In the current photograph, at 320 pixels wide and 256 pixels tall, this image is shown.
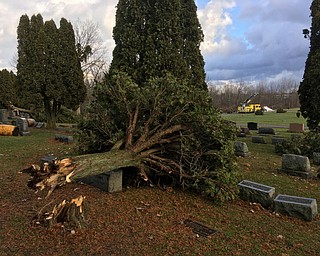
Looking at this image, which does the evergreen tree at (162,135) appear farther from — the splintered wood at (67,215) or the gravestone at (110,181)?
the splintered wood at (67,215)

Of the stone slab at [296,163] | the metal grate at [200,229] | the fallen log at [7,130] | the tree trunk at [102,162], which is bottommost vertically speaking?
the metal grate at [200,229]

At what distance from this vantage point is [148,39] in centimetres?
932

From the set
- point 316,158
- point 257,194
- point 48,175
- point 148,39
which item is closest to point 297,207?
point 257,194

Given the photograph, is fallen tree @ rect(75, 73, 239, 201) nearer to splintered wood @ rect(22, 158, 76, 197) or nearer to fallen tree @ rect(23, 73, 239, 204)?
fallen tree @ rect(23, 73, 239, 204)

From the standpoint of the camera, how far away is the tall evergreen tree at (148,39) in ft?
30.8

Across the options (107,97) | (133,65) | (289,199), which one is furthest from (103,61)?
(289,199)

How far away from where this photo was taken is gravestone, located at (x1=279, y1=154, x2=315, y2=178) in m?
7.77

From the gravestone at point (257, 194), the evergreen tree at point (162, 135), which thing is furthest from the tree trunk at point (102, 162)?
the gravestone at point (257, 194)

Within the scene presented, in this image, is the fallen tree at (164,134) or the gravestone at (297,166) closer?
the fallen tree at (164,134)

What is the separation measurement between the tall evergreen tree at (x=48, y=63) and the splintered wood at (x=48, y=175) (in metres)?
13.2

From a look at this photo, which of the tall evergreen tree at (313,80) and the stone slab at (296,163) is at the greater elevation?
the tall evergreen tree at (313,80)

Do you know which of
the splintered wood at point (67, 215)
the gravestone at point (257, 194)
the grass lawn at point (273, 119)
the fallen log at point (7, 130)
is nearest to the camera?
the splintered wood at point (67, 215)

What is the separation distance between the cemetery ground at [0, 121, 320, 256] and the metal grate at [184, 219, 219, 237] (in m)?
0.08

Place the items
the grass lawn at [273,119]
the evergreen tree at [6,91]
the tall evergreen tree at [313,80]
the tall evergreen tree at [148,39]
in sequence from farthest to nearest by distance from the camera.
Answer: the grass lawn at [273,119]
the evergreen tree at [6,91]
the tall evergreen tree at [313,80]
the tall evergreen tree at [148,39]
